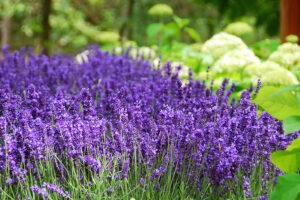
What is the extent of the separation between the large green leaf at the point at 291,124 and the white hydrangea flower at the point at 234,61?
221 cm

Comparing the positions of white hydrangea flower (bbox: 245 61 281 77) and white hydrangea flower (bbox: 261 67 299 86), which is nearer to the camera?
white hydrangea flower (bbox: 261 67 299 86)

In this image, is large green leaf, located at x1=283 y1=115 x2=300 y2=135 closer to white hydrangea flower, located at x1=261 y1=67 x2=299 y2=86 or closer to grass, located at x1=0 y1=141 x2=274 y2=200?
grass, located at x1=0 y1=141 x2=274 y2=200

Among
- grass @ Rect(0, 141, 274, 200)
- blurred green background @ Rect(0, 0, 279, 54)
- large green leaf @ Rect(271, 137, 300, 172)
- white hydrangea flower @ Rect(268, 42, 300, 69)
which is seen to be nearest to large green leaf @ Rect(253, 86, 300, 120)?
large green leaf @ Rect(271, 137, 300, 172)

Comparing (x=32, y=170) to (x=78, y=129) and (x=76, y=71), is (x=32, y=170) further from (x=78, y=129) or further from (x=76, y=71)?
(x=76, y=71)

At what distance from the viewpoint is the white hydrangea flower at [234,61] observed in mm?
3891

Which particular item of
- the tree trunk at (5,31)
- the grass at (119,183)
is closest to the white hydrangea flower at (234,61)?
the grass at (119,183)

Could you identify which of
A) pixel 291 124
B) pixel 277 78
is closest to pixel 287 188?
pixel 291 124

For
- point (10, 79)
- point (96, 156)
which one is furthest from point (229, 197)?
point (10, 79)

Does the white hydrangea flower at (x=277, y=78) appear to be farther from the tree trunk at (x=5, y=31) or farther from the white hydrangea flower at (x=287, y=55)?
the tree trunk at (x=5, y=31)

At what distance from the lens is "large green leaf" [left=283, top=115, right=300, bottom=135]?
163cm

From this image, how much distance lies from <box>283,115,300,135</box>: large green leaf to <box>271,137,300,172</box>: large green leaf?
7.3 inches

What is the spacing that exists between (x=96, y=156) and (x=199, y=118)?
1.94 feet

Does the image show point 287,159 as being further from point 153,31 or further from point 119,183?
point 153,31

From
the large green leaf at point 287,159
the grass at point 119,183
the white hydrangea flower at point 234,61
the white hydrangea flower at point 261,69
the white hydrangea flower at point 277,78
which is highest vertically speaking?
the white hydrangea flower at point 234,61
